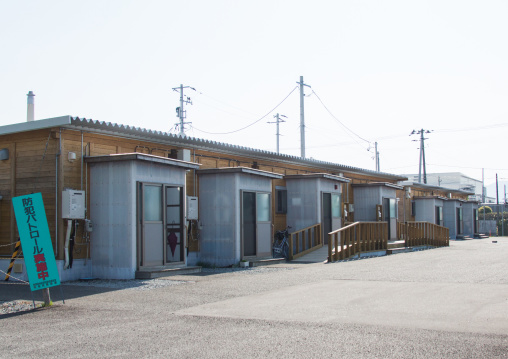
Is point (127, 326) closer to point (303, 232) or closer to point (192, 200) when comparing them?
point (192, 200)

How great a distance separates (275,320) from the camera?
7.68 meters

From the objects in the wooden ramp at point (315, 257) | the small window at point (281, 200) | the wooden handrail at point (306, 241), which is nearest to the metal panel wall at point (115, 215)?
the wooden ramp at point (315, 257)

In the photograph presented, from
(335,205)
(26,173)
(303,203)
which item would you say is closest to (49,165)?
(26,173)

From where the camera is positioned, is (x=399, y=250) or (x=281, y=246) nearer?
(x=281, y=246)

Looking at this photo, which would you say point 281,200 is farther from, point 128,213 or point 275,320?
point 275,320

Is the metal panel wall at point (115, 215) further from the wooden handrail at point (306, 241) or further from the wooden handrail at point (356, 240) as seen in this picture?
the wooden handrail at point (306, 241)

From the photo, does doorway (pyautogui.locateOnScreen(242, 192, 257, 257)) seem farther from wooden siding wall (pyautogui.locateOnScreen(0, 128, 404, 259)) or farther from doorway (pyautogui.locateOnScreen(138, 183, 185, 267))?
wooden siding wall (pyautogui.locateOnScreen(0, 128, 404, 259))

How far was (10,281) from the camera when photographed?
520 inches

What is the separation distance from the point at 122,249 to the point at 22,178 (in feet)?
10.1

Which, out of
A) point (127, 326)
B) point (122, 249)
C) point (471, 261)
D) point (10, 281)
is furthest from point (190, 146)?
point (127, 326)

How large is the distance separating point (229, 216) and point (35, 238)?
7576 millimetres

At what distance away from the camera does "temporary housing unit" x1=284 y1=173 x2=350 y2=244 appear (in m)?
20.8

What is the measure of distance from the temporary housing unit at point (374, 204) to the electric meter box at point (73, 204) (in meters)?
15.3

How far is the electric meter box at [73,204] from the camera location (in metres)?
12.7
